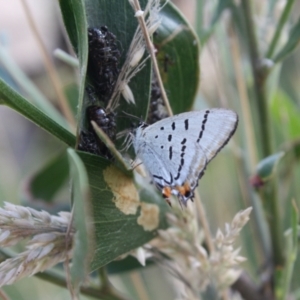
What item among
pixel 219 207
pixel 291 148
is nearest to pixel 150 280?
pixel 219 207

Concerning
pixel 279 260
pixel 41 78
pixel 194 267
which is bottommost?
pixel 41 78

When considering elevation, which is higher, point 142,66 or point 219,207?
point 142,66

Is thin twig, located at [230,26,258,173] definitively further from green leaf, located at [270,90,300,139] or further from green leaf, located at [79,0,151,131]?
green leaf, located at [79,0,151,131]

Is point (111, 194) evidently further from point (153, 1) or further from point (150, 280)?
point (150, 280)

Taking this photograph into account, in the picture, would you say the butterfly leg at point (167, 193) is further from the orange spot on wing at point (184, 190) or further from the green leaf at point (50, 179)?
the green leaf at point (50, 179)

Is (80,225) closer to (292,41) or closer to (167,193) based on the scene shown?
(167,193)

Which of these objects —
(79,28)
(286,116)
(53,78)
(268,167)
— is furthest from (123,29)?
(286,116)

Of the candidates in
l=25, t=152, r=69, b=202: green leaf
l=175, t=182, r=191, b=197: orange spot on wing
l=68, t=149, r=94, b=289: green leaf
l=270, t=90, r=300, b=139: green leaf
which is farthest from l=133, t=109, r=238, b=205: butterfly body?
l=270, t=90, r=300, b=139: green leaf
